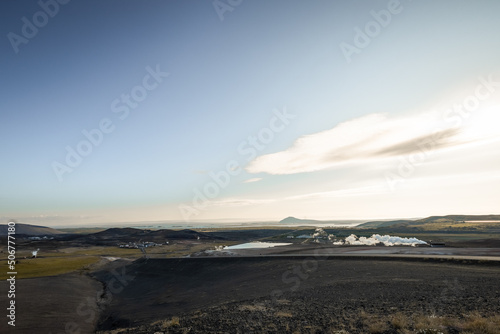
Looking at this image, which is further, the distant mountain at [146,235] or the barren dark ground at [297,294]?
the distant mountain at [146,235]

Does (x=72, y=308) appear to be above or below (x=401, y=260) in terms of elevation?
below

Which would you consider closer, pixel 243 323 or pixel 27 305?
pixel 243 323

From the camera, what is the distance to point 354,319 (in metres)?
18.2

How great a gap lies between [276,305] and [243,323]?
16.4 feet

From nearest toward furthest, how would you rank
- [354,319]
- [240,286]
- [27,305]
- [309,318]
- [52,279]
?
[354,319] → [309,318] → [27,305] → [240,286] → [52,279]

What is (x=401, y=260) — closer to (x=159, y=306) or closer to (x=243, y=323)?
(x=243, y=323)

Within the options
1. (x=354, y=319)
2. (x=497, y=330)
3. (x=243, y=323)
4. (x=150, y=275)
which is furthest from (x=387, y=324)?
(x=150, y=275)

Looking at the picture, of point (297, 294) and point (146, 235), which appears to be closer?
point (297, 294)

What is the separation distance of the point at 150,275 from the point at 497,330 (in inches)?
2063

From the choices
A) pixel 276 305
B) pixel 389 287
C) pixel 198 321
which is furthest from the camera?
pixel 389 287

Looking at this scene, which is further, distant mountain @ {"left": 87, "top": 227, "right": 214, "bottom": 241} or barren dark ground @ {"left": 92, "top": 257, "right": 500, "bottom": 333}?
distant mountain @ {"left": 87, "top": 227, "right": 214, "bottom": 241}

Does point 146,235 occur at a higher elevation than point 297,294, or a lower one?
higher

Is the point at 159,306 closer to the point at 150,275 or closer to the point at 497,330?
the point at 150,275

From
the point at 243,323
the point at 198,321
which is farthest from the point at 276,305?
the point at 198,321
